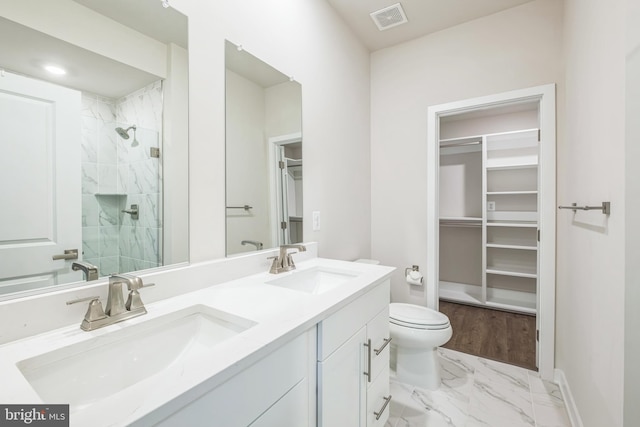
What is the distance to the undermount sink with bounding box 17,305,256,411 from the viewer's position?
0.61 meters

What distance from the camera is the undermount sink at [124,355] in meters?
0.61

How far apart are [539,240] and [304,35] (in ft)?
6.93

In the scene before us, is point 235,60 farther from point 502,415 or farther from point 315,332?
point 502,415

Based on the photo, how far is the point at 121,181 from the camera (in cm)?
94

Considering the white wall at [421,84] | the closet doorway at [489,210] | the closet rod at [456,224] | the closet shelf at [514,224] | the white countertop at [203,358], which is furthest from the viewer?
the closet rod at [456,224]

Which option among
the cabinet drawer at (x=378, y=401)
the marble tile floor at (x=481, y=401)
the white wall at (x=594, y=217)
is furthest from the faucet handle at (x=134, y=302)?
the white wall at (x=594, y=217)

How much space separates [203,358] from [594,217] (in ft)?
5.34

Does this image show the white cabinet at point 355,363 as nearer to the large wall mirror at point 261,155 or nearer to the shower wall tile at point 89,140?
the large wall mirror at point 261,155

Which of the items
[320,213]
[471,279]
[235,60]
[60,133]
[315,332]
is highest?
[235,60]

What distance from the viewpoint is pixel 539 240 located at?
Result: 1971 mm

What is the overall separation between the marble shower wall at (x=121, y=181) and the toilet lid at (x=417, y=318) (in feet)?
4.87

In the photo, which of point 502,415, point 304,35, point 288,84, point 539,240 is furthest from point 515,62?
point 502,415

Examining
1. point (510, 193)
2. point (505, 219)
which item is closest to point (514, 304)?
point (505, 219)

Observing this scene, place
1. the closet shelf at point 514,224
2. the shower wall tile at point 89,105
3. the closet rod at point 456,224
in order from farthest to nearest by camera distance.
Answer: the closet rod at point 456,224
the closet shelf at point 514,224
the shower wall tile at point 89,105
